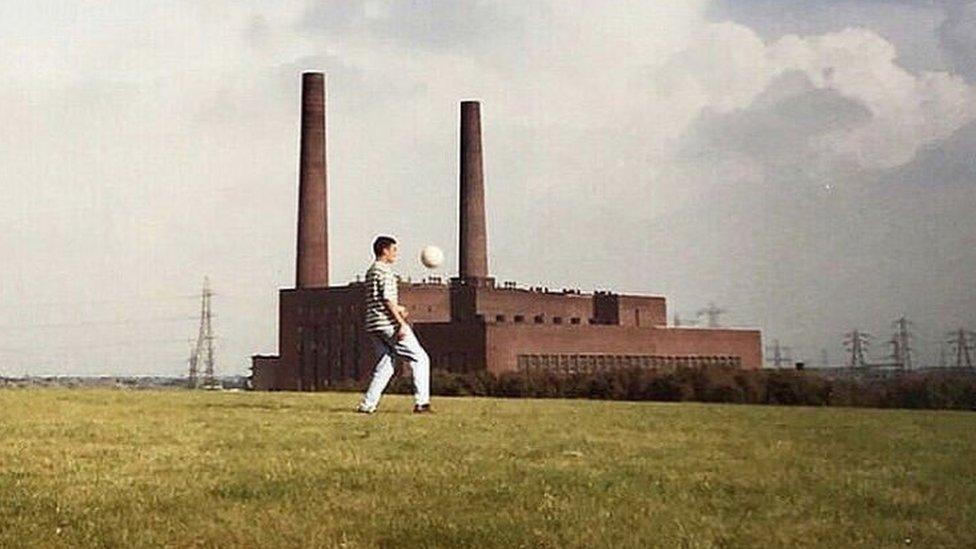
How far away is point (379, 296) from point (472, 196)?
53.4m

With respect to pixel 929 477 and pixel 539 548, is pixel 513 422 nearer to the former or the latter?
pixel 929 477

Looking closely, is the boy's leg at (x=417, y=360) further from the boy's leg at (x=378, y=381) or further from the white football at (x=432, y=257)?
the white football at (x=432, y=257)

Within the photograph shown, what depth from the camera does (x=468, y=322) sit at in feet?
224

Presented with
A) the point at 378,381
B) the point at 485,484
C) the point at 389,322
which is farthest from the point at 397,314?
the point at 485,484

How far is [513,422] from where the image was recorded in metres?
12.2

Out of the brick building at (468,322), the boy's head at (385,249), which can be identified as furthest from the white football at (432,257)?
the brick building at (468,322)

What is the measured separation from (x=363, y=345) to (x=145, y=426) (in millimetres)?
61186

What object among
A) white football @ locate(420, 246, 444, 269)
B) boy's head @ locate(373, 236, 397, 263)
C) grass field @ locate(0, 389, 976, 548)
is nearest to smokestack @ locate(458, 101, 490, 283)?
white football @ locate(420, 246, 444, 269)

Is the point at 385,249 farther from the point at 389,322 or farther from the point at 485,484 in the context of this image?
the point at 485,484

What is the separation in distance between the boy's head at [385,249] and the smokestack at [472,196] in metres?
51.5

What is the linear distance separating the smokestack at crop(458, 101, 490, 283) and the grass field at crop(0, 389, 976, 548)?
54.3 meters

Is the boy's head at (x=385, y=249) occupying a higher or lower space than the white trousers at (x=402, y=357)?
higher

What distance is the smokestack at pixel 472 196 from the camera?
65.4 meters

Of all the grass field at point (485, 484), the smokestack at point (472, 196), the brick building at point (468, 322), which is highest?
the smokestack at point (472, 196)
